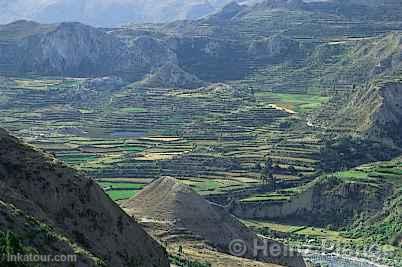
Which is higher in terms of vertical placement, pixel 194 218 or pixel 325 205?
pixel 194 218

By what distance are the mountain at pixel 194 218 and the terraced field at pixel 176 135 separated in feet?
79.4

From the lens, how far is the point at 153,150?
133375mm

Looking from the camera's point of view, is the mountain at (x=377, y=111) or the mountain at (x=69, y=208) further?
the mountain at (x=377, y=111)

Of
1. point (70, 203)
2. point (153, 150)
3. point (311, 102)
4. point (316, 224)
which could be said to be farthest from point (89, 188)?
point (311, 102)

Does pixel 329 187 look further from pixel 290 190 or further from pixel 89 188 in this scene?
pixel 89 188

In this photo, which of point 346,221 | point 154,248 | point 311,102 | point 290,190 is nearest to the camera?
point 154,248

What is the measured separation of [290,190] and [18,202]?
7201 cm

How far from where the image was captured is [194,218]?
2842 inches

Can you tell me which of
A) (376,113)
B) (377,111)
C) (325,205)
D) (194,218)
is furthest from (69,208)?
(377,111)

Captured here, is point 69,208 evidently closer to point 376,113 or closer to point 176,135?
point 376,113

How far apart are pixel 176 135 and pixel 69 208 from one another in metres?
110

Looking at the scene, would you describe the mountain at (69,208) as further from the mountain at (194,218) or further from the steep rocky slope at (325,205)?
the steep rocky slope at (325,205)

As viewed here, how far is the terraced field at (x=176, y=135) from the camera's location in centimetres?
11531

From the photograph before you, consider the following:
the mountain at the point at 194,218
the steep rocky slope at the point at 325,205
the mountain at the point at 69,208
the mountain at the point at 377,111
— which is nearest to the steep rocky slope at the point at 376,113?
the mountain at the point at 377,111
